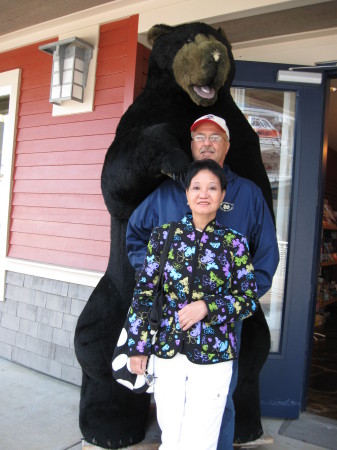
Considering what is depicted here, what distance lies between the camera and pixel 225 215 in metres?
1.92

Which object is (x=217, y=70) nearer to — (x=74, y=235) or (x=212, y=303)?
(x=212, y=303)

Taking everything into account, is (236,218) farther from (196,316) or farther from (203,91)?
(203,91)

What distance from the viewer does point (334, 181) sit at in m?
8.89

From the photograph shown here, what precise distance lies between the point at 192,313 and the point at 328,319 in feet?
19.2

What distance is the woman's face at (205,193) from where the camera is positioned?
168 centimetres

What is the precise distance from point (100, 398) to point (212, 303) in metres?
1.08

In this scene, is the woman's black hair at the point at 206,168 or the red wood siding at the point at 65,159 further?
the red wood siding at the point at 65,159

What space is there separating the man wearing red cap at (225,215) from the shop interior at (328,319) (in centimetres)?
147

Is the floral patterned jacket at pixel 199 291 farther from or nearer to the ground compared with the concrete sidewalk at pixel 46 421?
farther from the ground

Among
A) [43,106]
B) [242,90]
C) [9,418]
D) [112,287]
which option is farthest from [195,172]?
[43,106]

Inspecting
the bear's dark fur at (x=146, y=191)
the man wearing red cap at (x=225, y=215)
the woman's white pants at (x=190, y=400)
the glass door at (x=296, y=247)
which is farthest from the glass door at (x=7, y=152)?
the woman's white pants at (x=190, y=400)

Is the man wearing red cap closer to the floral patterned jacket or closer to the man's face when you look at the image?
the man's face

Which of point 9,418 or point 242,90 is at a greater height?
point 242,90

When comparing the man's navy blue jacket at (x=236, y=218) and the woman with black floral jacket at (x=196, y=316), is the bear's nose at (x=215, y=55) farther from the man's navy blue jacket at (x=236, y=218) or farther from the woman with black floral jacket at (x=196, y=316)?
the woman with black floral jacket at (x=196, y=316)
